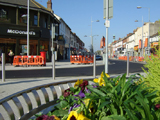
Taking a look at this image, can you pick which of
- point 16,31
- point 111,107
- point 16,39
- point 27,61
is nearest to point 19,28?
point 16,31

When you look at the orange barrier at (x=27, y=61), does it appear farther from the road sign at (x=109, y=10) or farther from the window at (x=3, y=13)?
the road sign at (x=109, y=10)

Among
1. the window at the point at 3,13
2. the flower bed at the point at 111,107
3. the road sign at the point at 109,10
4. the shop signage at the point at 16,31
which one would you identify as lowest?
the flower bed at the point at 111,107

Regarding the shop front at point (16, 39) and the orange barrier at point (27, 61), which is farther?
the shop front at point (16, 39)

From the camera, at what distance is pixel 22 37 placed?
23.8 metres

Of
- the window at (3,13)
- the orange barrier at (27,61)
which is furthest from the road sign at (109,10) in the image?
the window at (3,13)

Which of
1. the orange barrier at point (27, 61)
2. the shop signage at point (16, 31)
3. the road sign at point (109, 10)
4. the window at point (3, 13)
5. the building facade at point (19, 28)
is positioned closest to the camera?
the road sign at point (109, 10)

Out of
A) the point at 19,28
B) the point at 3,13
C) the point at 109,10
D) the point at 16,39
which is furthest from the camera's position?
the point at 19,28

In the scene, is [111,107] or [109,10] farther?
[109,10]

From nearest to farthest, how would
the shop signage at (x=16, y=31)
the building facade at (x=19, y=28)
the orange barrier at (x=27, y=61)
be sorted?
the orange barrier at (x=27, y=61), the shop signage at (x=16, y=31), the building facade at (x=19, y=28)

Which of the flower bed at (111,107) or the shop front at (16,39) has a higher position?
the shop front at (16,39)

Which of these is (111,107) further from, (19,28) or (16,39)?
(19,28)

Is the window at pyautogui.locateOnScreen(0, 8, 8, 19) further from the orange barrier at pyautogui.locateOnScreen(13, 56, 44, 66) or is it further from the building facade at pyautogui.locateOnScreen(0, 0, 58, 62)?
the orange barrier at pyautogui.locateOnScreen(13, 56, 44, 66)

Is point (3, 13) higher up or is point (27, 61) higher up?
point (3, 13)

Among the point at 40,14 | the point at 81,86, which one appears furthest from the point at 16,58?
the point at 81,86
